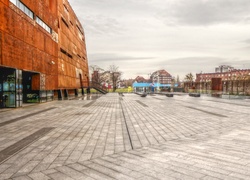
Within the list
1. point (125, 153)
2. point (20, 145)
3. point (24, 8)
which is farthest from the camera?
point (24, 8)

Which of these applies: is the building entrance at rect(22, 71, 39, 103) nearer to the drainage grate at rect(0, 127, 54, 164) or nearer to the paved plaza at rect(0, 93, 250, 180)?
the paved plaza at rect(0, 93, 250, 180)

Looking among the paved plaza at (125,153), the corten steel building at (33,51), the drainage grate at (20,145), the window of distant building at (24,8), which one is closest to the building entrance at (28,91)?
the corten steel building at (33,51)

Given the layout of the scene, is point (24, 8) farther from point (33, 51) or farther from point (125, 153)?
point (125, 153)

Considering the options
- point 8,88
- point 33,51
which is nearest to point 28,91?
point 33,51

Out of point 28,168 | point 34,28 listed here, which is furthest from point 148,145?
point 34,28

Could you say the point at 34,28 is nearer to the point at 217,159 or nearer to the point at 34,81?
the point at 34,81

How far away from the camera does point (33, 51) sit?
19.1 m

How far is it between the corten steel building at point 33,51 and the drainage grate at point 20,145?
8579 mm

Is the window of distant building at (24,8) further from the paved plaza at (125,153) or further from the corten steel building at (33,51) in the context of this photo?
the paved plaza at (125,153)

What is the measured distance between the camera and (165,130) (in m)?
8.29

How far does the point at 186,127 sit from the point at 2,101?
47.7 feet

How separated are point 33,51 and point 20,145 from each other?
48.6ft

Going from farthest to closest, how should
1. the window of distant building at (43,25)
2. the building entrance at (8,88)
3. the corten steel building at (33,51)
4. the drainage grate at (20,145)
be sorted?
the window of distant building at (43,25) < the building entrance at (8,88) < the corten steel building at (33,51) < the drainage grate at (20,145)

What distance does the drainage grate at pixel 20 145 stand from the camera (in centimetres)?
536
